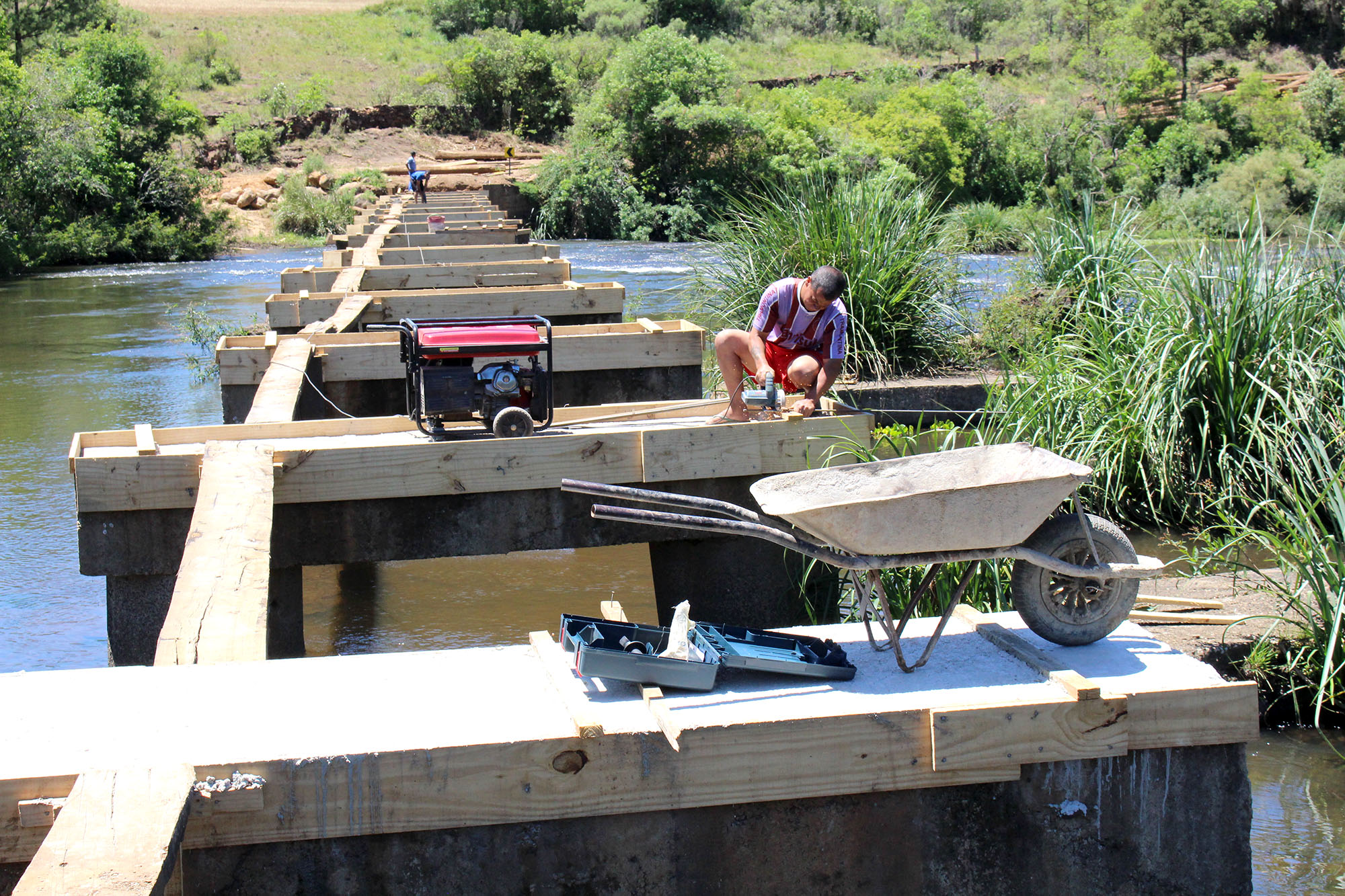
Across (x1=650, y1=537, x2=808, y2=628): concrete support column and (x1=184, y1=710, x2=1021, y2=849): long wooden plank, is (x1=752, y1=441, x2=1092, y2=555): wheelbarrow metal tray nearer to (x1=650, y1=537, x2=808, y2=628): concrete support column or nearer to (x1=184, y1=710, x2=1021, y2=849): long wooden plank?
(x1=184, y1=710, x2=1021, y2=849): long wooden plank

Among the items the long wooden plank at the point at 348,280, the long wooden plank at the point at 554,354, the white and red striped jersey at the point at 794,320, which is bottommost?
the long wooden plank at the point at 554,354

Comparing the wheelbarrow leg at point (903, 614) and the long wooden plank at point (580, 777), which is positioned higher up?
the wheelbarrow leg at point (903, 614)

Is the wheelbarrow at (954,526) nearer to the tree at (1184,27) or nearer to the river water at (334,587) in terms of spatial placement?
the river water at (334,587)

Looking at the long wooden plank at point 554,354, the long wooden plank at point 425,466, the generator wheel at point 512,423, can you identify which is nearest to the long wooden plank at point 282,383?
the long wooden plank at point 554,354

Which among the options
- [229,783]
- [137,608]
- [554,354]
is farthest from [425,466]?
[554,354]

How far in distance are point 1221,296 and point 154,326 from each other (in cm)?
1815

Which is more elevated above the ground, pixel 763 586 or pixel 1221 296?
pixel 1221 296

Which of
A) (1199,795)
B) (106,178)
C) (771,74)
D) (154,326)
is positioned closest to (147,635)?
(1199,795)

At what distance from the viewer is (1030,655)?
3.45m

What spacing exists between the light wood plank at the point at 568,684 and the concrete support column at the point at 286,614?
2203 mm

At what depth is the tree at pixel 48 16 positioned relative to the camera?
2128 inches

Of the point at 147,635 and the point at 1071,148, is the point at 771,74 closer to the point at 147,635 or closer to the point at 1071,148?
the point at 1071,148

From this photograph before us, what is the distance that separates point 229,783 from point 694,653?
45.7 inches

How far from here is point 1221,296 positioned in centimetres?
772
